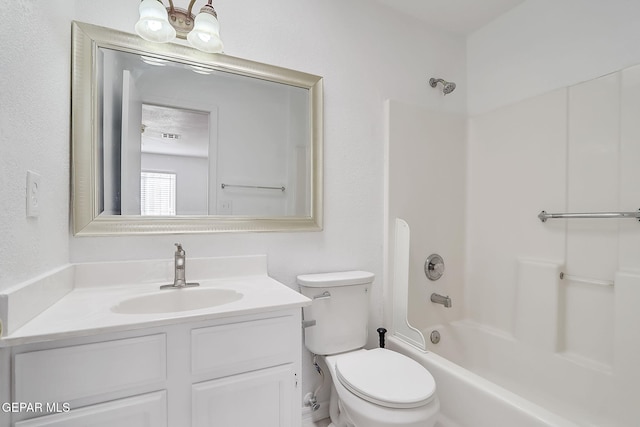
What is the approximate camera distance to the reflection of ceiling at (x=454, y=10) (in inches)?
72.1

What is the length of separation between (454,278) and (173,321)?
1848 millimetres

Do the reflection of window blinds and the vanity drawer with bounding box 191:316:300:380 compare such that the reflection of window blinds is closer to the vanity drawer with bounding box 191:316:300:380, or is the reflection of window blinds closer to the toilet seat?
the vanity drawer with bounding box 191:316:300:380

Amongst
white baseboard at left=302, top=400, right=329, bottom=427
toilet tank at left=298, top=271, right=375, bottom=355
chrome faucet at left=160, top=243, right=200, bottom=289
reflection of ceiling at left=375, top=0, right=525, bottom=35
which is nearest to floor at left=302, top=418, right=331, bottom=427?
white baseboard at left=302, top=400, right=329, bottom=427

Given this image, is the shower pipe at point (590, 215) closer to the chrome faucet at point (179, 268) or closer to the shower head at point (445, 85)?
the shower head at point (445, 85)

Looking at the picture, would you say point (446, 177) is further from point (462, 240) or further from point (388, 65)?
point (388, 65)

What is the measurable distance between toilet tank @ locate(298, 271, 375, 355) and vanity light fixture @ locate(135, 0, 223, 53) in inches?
45.1

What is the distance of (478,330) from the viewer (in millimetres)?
1988

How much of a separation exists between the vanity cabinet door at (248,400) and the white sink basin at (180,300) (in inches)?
12.4

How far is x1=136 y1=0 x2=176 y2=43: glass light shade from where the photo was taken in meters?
1.12

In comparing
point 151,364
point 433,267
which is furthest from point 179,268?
point 433,267

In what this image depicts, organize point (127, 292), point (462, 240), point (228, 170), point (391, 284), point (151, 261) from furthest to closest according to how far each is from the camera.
A: point (462, 240), point (391, 284), point (228, 170), point (151, 261), point (127, 292)

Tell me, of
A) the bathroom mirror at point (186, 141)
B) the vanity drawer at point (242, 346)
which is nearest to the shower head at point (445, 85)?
the bathroom mirror at point (186, 141)

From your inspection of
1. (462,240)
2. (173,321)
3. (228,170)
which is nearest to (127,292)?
(173,321)

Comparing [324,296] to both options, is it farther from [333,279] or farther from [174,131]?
[174,131]
